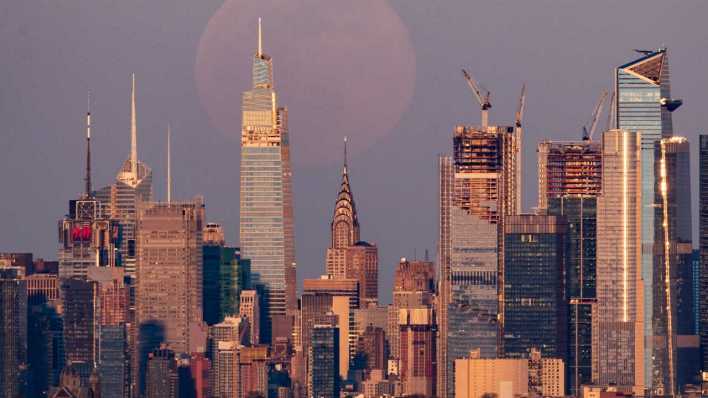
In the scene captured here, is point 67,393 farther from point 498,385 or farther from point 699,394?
point 699,394

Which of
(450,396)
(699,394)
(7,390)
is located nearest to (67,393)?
(7,390)

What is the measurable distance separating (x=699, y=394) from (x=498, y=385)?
41.8 feet

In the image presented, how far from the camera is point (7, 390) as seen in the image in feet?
648

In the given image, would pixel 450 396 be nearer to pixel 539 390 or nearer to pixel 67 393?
pixel 539 390

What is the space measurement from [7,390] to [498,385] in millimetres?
29715

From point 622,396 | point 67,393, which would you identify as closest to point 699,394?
point 622,396

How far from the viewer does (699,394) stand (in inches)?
7849

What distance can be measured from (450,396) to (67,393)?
76.9ft

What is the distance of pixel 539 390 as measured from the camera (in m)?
198

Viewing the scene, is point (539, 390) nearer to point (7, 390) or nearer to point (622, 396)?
point (622, 396)

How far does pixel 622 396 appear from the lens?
19588cm

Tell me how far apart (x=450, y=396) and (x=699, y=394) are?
15.8 meters

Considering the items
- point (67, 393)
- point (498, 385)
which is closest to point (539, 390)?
point (498, 385)

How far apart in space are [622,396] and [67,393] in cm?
3371
